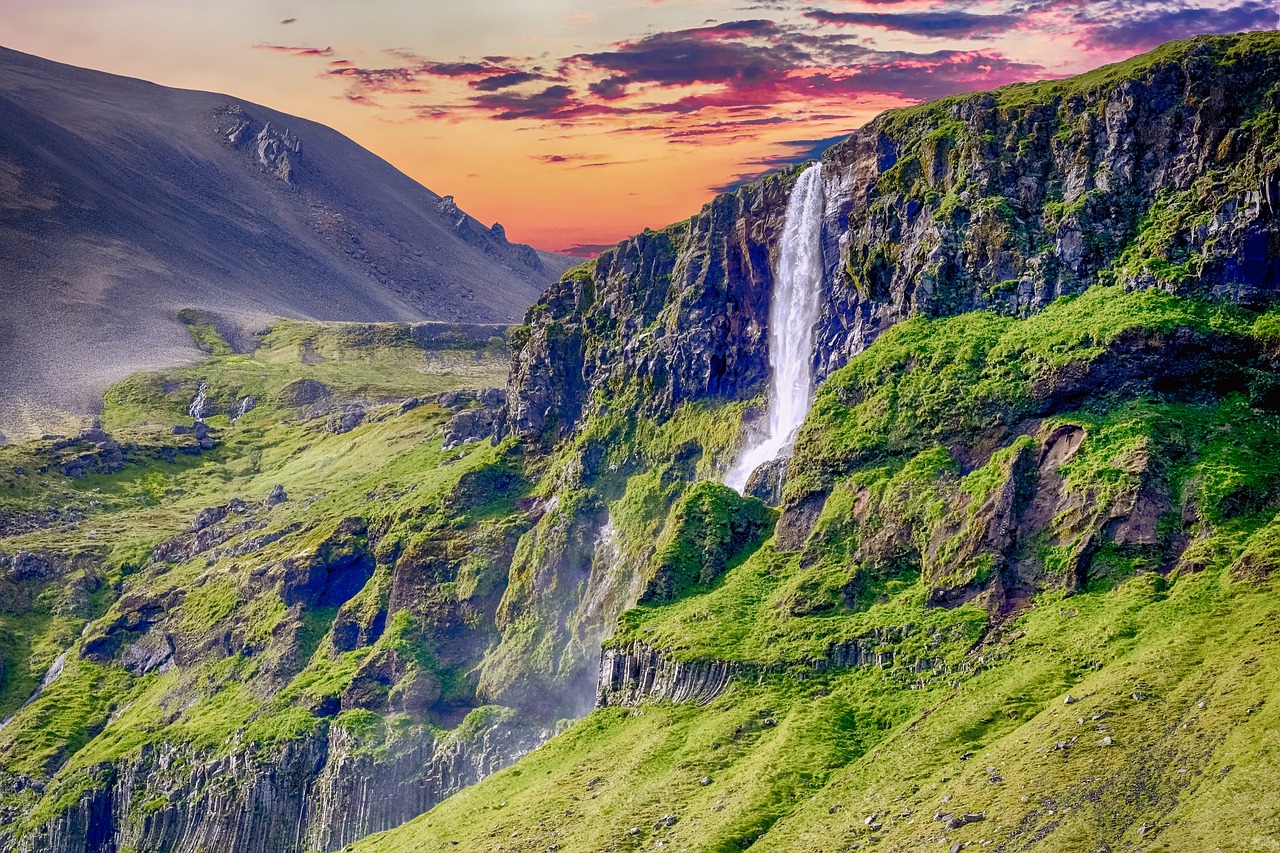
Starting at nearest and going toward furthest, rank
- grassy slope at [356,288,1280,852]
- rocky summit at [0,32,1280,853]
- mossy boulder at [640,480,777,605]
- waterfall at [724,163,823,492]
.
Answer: grassy slope at [356,288,1280,852], rocky summit at [0,32,1280,853], mossy boulder at [640,480,777,605], waterfall at [724,163,823,492]

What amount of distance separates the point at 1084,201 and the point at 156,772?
358ft

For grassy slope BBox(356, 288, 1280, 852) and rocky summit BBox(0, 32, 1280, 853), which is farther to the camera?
rocky summit BBox(0, 32, 1280, 853)

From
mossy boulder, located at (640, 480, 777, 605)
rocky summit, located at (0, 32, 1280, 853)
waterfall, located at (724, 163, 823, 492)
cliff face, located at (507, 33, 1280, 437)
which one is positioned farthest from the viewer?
waterfall, located at (724, 163, 823, 492)

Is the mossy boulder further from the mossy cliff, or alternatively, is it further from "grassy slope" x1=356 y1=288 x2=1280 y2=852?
"grassy slope" x1=356 y1=288 x2=1280 y2=852

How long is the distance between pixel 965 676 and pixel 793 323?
6090cm

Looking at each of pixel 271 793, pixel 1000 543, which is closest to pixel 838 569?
pixel 1000 543

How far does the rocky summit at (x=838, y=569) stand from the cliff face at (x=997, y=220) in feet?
1.21

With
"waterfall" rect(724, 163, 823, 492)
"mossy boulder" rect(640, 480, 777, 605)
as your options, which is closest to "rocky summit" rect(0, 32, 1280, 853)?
"mossy boulder" rect(640, 480, 777, 605)

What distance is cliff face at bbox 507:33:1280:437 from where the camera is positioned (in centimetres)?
11850

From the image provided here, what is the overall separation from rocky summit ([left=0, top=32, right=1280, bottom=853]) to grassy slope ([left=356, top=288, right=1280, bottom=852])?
31cm

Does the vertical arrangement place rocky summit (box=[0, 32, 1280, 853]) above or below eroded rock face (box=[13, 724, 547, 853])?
above

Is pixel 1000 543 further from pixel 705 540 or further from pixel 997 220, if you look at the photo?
pixel 997 220

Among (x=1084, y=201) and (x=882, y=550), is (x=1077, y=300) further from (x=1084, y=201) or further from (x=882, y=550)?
(x=882, y=550)

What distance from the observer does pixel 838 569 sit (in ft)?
392
